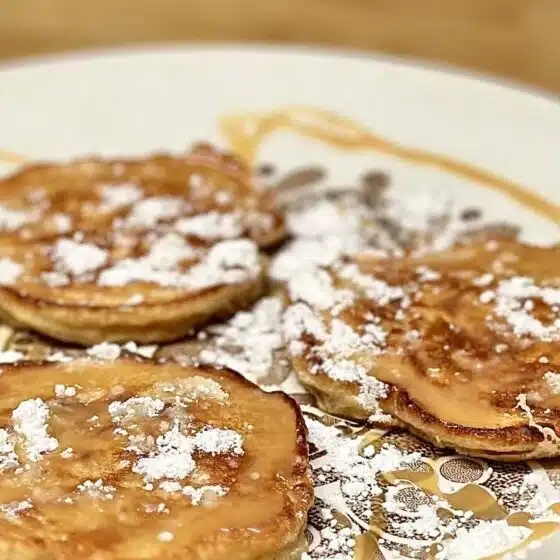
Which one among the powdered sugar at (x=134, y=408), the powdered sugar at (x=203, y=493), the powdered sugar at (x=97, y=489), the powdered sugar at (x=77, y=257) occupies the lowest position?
the powdered sugar at (x=97, y=489)

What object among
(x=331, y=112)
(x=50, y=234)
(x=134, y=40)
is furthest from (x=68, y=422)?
(x=134, y=40)

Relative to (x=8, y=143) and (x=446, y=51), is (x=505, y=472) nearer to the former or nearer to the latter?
(x=8, y=143)

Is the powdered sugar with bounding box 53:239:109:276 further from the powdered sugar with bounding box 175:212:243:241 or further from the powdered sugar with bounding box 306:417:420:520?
the powdered sugar with bounding box 306:417:420:520

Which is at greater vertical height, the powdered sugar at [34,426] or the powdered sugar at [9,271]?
the powdered sugar at [9,271]

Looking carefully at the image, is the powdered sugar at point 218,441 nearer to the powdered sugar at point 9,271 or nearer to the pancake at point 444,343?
the pancake at point 444,343

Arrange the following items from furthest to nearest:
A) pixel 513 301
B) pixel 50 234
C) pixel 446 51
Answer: pixel 446 51 < pixel 50 234 < pixel 513 301

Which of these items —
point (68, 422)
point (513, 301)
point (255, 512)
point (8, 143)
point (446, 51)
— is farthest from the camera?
point (446, 51)

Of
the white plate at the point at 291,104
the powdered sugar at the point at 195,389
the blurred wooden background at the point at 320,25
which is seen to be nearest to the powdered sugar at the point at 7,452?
the powdered sugar at the point at 195,389

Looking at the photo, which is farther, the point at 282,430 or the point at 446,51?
the point at 446,51
